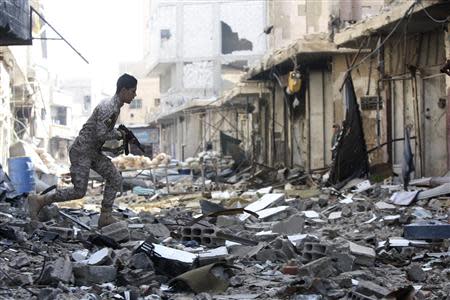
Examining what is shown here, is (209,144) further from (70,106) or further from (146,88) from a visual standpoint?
(146,88)

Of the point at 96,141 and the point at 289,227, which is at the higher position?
the point at 96,141

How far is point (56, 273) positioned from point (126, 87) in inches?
120

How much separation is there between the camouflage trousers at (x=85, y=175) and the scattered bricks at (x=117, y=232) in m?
0.57

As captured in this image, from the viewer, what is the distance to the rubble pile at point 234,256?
520 cm

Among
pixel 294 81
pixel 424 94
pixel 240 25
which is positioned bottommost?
pixel 424 94

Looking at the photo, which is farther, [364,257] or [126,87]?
[126,87]

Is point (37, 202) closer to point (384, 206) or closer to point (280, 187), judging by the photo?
point (384, 206)

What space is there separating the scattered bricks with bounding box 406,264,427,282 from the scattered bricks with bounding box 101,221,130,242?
9.68ft

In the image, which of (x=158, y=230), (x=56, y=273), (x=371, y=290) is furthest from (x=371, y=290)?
(x=158, y=230)

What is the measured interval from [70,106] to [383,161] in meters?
49.0

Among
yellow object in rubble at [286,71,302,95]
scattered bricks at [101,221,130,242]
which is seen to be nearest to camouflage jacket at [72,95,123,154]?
scattered bricks at [101,221,130,242]

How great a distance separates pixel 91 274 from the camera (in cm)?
552

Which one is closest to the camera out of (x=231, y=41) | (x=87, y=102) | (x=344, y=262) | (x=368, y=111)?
(x=344, y=262)

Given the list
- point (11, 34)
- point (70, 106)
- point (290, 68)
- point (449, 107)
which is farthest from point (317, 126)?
point (70, 106)
